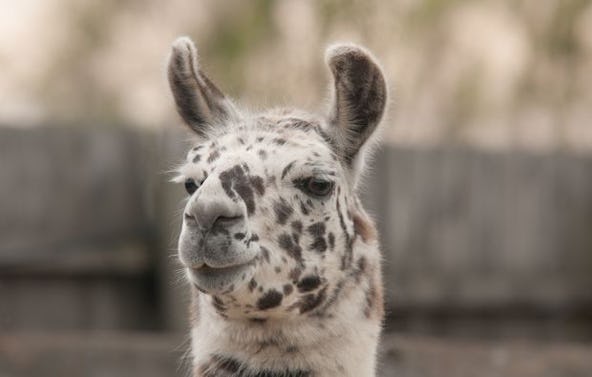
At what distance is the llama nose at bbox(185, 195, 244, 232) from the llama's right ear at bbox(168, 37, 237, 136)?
1.11 metres

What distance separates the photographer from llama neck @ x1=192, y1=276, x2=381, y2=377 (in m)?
4.30

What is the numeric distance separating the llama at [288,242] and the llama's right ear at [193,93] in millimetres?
155

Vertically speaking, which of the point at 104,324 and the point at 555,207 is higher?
the point at 555,207

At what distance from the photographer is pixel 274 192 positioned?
13.9 feet

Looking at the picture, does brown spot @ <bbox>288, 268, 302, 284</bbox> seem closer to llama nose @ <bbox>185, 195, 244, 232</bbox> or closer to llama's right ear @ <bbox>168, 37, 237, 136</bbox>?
llama nose @ <bbox>185, 195, 244, 232</bbox>

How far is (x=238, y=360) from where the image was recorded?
170 inches

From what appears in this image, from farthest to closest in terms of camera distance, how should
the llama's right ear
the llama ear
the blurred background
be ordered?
1. the blurred background
2. the llama's right ear
3. the llama ear

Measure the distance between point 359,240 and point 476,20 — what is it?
1088 cm

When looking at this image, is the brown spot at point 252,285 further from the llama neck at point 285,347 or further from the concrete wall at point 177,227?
the concrete wall at point 177,227

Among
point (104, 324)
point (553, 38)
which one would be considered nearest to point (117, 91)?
point (553, 38)

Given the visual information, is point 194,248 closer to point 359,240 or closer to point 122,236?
point 359,240

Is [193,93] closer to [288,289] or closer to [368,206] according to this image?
[288,289]

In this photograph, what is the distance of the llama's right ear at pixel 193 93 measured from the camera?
4887mm

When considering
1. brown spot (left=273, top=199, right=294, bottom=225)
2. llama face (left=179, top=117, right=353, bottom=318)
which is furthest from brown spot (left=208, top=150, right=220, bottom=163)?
brown spot (left=273, top=199, right=294, bottom=225)
